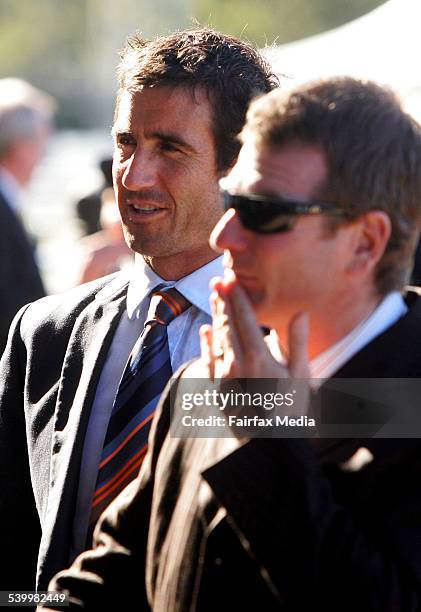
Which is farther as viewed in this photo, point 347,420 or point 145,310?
point 145,310

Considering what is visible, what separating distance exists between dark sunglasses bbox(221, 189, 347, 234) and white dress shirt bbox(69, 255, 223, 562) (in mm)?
822

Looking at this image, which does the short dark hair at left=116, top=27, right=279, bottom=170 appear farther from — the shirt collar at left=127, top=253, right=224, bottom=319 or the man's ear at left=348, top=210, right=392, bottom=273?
the man's ear at left=348, top=210, right=392, bottom=273

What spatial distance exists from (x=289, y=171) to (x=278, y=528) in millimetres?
722

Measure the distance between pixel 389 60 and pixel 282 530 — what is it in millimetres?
3999

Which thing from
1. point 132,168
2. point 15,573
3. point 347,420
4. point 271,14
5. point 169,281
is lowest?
point 15,573

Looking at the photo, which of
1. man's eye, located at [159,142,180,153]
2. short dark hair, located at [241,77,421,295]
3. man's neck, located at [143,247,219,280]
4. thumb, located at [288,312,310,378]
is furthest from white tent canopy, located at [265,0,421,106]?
thumb, located at [288,312,310,378]

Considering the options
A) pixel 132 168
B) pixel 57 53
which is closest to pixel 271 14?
pixel 57 53

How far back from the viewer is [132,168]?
308cm

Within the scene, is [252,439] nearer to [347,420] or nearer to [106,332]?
[347,420]

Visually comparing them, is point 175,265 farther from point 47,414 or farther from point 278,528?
point 278,528

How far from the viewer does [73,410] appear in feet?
9.70

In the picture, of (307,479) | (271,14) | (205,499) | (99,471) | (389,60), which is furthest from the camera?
(271,14)

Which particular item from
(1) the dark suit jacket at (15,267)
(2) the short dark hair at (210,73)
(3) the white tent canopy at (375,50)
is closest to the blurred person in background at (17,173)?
(1) the dark suit jacket at (15,267)

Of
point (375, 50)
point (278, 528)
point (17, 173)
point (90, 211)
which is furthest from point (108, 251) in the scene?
point (278, 528)
